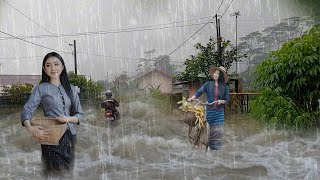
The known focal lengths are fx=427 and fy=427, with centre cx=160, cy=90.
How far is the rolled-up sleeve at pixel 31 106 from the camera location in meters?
2.62

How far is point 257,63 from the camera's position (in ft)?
9.58

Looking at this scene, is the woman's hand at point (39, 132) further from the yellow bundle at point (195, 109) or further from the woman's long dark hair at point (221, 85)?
the woman's long dark hair at point (221, 85)

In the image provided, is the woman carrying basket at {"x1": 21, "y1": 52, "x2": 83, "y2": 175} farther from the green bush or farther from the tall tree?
the green bush

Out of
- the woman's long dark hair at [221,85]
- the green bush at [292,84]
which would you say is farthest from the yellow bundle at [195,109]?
the green bush at [292,84]

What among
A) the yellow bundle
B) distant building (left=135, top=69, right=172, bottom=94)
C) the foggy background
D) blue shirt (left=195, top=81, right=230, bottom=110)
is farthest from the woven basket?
blue shirt (left=195, top=81, right=230, bottom=110)

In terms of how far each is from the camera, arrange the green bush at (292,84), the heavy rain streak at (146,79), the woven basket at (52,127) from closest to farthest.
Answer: the woven basket at (52,127) < the heavy rain streak at (146,79) < the green bush at (292,84)

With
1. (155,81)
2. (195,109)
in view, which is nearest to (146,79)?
(155,81)

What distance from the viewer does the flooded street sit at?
106 inches

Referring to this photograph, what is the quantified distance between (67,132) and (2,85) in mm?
526

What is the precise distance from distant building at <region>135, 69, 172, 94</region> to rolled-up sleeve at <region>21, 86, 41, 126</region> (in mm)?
637

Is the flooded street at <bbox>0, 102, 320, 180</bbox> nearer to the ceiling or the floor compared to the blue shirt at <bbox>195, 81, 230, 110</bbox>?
nearer to the floor

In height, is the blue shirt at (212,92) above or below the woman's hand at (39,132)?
above

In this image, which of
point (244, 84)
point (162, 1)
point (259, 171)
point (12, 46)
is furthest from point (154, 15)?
point (259, 171)

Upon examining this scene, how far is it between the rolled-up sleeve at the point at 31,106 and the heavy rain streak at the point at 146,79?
0.19ft
